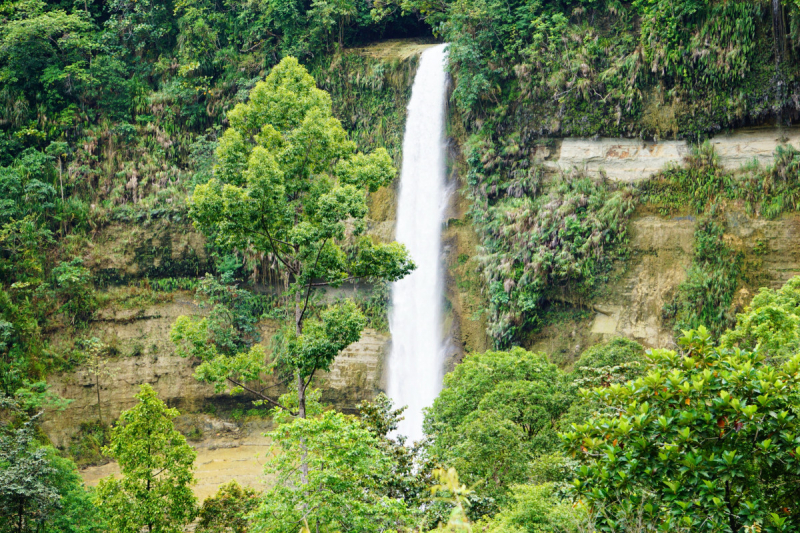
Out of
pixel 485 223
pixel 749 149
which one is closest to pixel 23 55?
pixel 485 223

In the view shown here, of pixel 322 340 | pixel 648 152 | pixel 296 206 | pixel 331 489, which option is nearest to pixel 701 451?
pixel 331 489

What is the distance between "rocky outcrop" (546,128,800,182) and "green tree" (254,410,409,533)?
16619 mm

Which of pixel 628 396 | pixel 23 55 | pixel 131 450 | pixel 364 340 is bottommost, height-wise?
pixel 364 340

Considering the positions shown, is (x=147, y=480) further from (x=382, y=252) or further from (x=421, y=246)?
(x=421, y=246)

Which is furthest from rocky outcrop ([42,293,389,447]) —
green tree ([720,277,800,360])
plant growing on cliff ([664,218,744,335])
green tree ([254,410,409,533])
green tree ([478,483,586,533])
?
green tree ([478,483,586,533])

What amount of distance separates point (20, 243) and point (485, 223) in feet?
63.9

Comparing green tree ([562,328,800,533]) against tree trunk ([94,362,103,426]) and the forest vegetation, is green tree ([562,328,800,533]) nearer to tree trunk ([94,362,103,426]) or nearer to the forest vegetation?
the forest vegetation

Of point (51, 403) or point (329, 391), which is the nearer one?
point (51, 403)

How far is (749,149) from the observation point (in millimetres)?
23234

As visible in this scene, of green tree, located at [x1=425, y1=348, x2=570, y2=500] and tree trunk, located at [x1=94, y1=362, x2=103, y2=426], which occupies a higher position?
green tree, located at [x1=425, y1=348, x2=570, y2=500]

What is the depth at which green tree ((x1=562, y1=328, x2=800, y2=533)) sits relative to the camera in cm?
709

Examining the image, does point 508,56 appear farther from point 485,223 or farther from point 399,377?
point 399,377

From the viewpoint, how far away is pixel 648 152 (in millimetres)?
24922

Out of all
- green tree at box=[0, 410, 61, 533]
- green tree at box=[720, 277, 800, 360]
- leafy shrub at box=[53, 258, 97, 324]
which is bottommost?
green tree at box=[0, 410, 61, 533]
